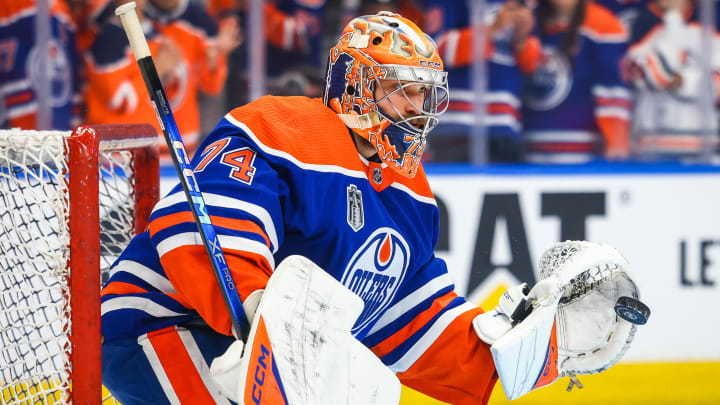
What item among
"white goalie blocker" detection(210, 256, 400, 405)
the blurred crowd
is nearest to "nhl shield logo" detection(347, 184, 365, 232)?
"white goalie blocker" detection(210, 256, 400, 405)

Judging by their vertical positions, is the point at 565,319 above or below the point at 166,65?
below

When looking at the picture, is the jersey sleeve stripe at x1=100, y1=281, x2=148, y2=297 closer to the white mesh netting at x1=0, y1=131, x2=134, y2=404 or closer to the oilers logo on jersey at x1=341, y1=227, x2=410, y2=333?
the white mesh netting at x1=0, y1=131, x2=134, y2=404

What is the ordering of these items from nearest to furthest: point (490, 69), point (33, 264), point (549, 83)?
point (33, 264) → point (490, 69) → point (549, 83)

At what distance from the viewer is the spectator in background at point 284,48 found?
12.1 ft

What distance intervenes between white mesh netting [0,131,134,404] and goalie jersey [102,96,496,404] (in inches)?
4.9

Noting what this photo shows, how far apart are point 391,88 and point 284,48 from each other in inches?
77.1

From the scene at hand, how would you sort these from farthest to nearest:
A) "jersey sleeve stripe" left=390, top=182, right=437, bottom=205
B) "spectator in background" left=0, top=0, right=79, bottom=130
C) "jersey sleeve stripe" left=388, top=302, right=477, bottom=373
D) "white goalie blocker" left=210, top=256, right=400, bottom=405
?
"spectator in background" left=0, top=0, right=79, bottom=130
"jersey sleeve stripe" left=388, top=302, right=477, bottom=373
"jersey sleeve stripe" left=390, top=182, right=437, bottom=205
"white goalie blocker" left=210, top=256, right=400, bottom=405

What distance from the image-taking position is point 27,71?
349 cm

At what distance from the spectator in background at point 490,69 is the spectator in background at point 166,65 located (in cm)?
84

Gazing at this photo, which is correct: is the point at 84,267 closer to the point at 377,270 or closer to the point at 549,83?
the point at 377,270

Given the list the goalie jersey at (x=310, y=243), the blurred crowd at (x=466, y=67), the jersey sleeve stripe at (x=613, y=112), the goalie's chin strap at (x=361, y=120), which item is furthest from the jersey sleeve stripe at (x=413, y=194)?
the jersey sleeve stripe at (x=613, y=112)

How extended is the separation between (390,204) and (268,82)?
6.13ft

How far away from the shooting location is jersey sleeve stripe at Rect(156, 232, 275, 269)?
1.56 m

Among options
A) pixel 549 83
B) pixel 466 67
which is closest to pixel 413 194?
pixel 466 67
